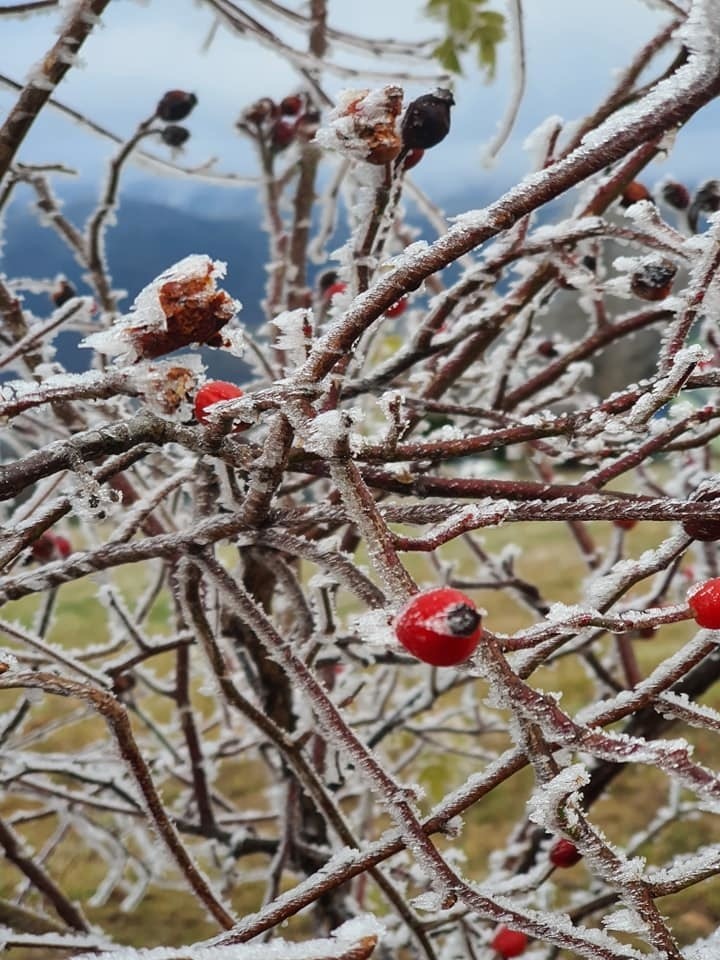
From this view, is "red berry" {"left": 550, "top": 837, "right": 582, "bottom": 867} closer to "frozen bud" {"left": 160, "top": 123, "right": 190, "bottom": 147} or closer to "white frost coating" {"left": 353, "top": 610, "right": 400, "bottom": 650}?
"white frost coating" {"left": 353, "top": 610, "right": 400, "bottom": 650}

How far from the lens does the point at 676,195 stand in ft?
2.74

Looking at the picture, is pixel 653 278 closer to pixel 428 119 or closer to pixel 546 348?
pixel 428 119

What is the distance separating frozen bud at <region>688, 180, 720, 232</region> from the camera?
2.43ft

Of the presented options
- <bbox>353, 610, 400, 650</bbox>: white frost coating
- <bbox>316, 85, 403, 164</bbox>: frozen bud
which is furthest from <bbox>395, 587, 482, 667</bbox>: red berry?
<bbox>316, 85, 403, 164</bbox>: frozen bud

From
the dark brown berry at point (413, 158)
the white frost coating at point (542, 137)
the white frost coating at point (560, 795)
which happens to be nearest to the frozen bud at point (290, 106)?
the white frost coating at point (542, 137)

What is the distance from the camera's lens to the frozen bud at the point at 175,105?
91cm

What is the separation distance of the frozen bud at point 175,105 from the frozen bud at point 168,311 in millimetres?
637

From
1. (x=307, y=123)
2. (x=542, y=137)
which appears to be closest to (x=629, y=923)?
(x=542, y=137)

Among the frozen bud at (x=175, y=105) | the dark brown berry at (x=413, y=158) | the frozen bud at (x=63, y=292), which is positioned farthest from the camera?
the frozen bud at (x=63, y=292)

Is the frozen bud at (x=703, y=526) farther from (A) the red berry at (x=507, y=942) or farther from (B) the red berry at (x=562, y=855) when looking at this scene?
(A) the red berry at (x=507, y=942)

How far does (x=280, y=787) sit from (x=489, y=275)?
63 centimetres

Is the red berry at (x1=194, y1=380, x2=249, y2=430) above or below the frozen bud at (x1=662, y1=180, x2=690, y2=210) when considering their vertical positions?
below

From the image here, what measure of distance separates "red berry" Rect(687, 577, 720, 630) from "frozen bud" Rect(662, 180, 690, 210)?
59cm

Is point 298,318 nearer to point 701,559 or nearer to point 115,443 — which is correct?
point 115,443
